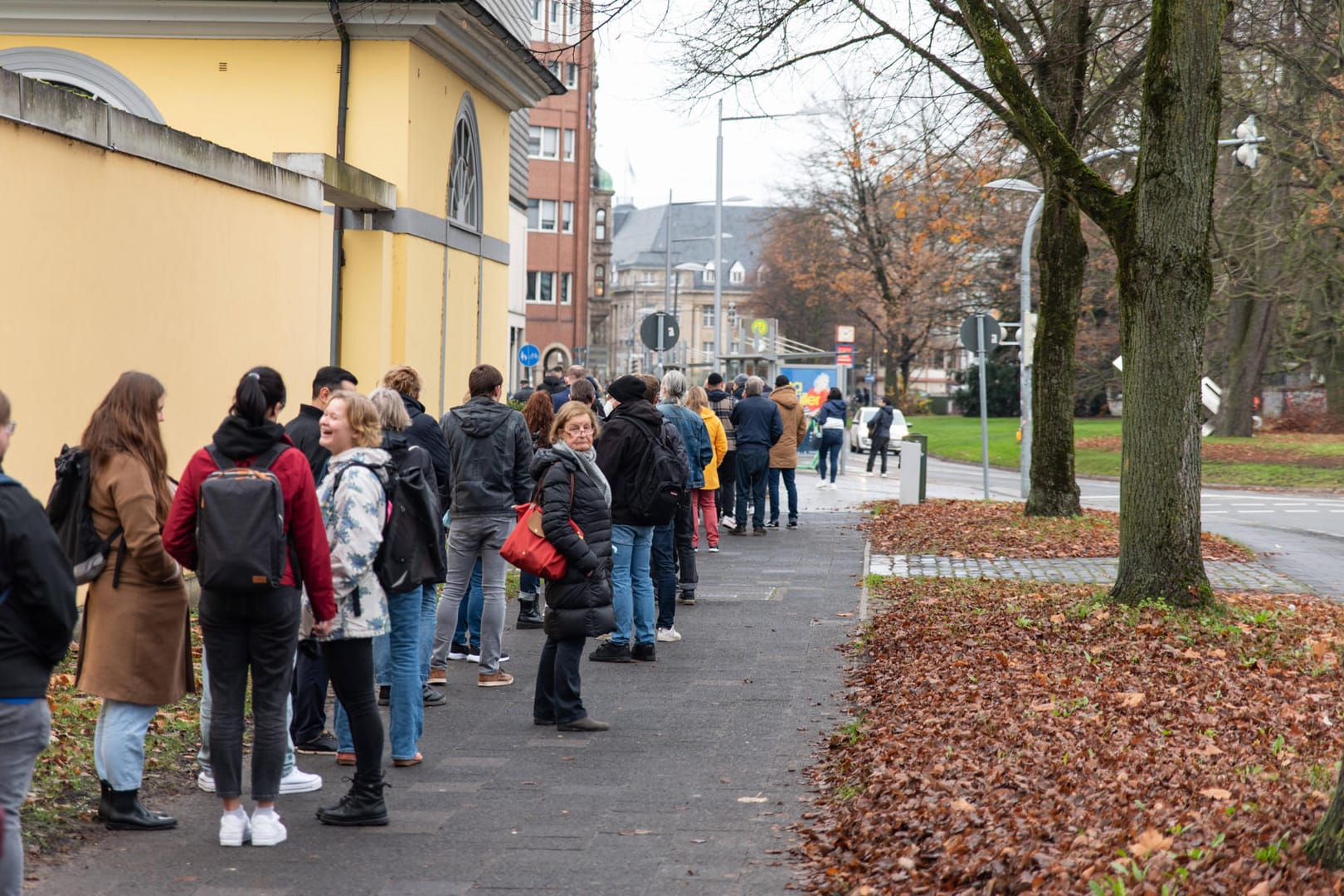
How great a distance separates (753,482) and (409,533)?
12.2 metres

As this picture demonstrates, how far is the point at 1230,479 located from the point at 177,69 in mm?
23366

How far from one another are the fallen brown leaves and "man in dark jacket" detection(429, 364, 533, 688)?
7.43 ft

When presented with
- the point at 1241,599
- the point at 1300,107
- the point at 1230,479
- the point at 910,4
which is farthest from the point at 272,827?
the point at 1230,479

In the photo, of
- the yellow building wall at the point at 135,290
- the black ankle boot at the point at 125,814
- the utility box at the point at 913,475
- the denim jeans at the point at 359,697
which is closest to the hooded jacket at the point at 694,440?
the yellow building wall at the point at 135,290

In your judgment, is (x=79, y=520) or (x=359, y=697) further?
(x=359, y=697)

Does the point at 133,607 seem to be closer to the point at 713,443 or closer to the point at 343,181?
the point at 343,181

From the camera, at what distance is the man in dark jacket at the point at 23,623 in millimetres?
4117

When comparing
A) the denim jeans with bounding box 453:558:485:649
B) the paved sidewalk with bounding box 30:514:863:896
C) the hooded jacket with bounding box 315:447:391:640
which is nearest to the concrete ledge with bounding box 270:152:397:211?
the denim jeans with bounding box 453:558:485:649

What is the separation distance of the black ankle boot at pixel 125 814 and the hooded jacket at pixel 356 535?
3.18 ft

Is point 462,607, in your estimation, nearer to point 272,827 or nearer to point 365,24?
point 272,827

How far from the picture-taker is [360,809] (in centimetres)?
596

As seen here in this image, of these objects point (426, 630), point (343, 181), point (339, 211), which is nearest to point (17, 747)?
point (426, 630)

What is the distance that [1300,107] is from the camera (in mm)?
25562

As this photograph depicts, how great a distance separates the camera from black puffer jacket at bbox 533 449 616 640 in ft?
25.5
